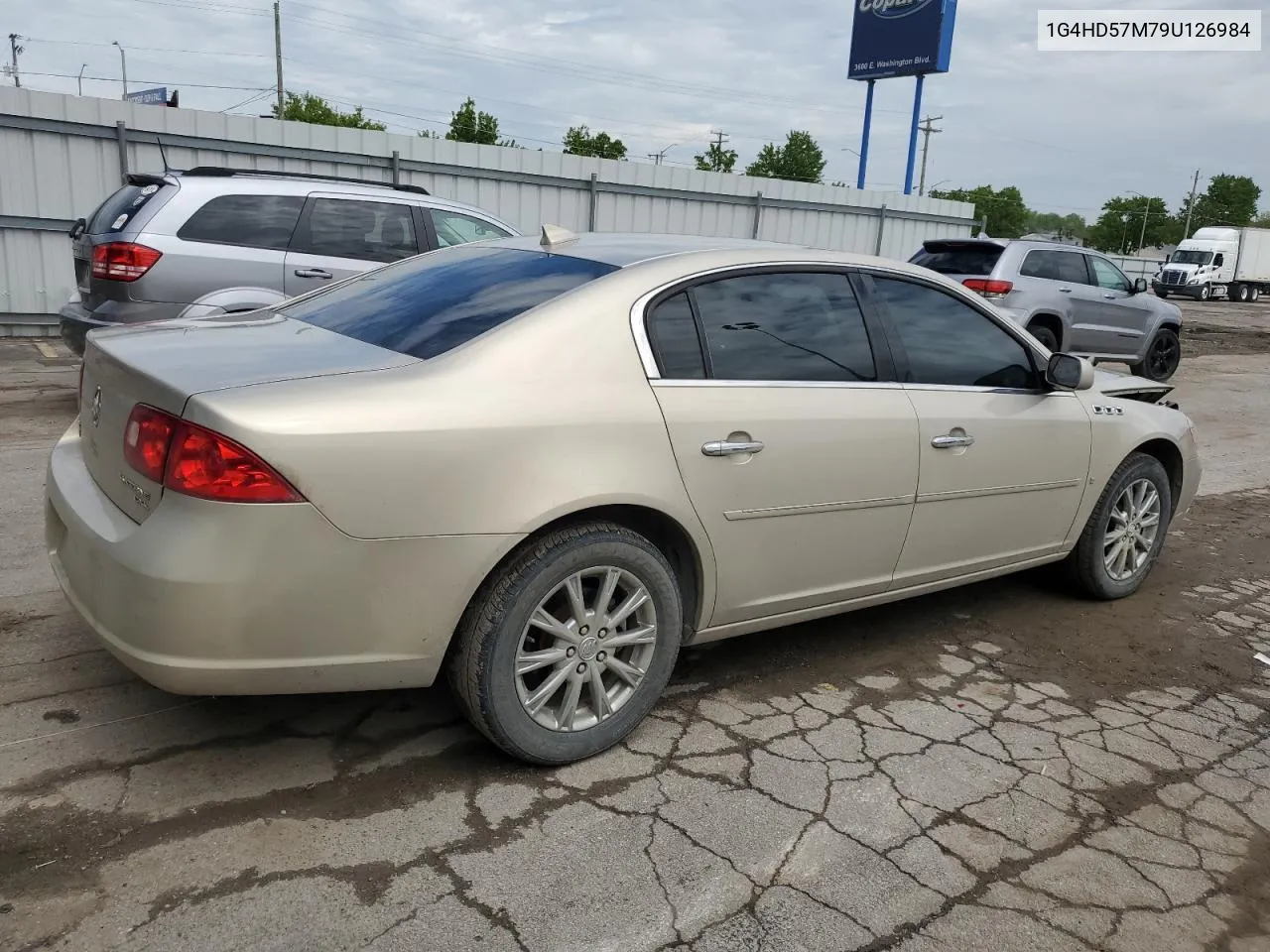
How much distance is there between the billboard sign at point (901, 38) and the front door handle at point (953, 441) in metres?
24.3

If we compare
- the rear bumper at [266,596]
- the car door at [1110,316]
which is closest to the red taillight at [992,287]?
the car door at [1110,316]

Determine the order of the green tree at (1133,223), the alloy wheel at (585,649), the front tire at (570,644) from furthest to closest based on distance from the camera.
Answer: the green tree at (1133,223) → the alloy wheel at (585,649) → the front tire at (570,644)

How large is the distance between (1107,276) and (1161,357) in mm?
1821

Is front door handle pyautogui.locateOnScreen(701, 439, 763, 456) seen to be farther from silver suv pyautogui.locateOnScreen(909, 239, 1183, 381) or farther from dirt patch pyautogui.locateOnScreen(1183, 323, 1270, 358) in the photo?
dirt patch pyautogui.locateOnScreen(1183, 323, 1270, 358)

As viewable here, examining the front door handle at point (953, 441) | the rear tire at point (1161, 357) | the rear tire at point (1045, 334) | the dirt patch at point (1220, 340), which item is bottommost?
the dirt patch at point (1220, 340)

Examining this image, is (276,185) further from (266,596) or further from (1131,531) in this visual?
(1131,531)

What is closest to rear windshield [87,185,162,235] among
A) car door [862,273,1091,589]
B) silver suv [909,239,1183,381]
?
car door [862,273,1091,589]

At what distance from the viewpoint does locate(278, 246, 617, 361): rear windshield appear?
9.89ft

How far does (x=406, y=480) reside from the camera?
2545mm

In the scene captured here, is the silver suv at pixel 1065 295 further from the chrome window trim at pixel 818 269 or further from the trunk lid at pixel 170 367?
the trunk lid at pixel 170 367

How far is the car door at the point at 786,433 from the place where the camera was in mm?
3098

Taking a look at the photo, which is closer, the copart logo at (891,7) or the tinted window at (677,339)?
the tinted window at (677,339)

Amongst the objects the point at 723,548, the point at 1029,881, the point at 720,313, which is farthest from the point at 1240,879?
the point at 720,313

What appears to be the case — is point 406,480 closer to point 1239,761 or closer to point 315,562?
point 315,562
